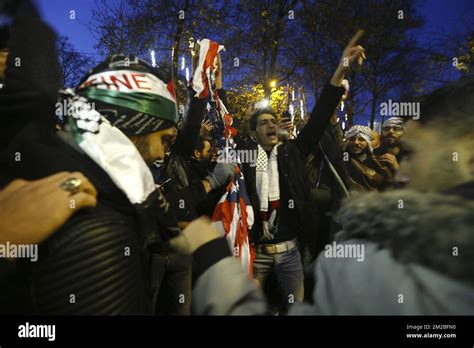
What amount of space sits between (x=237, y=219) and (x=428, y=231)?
5.75 ft

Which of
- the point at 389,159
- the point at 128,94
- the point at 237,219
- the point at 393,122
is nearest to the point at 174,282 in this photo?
the point at 237,219

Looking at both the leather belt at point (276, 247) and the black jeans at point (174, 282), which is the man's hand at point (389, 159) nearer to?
the leather belt at point (276, 247)

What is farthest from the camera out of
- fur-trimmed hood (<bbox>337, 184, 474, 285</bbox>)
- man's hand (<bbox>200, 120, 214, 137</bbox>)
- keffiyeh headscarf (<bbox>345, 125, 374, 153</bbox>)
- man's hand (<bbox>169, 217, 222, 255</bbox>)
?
keffiyeh headscarf (<bbox>345, 125, 374, 153</bbox>)

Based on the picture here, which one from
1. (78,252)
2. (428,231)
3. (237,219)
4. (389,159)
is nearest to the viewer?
(428,231)

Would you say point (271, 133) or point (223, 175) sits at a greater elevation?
point (271, 133)

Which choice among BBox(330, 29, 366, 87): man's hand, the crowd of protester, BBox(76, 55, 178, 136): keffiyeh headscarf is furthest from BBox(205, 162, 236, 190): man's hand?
BBox(76, 55, 178, 136): keffiyeh headscarf

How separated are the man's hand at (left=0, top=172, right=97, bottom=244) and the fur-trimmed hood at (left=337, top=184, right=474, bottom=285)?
0.83 meters

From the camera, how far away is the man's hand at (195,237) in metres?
1.19

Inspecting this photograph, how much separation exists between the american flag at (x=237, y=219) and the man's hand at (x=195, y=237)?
3.14 feet

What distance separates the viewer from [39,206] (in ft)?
3.58

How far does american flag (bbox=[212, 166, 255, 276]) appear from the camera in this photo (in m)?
2.40

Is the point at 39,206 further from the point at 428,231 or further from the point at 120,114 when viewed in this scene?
the point at 428,231

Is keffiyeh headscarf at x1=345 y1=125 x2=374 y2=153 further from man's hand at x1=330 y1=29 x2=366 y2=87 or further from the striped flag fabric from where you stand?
the striped flag fabric

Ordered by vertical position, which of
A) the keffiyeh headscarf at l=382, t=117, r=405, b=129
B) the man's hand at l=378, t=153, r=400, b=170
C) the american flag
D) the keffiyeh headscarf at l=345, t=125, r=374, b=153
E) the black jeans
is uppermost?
the keffiyeh headscarf at l=382, t=117, r=405, b=129
